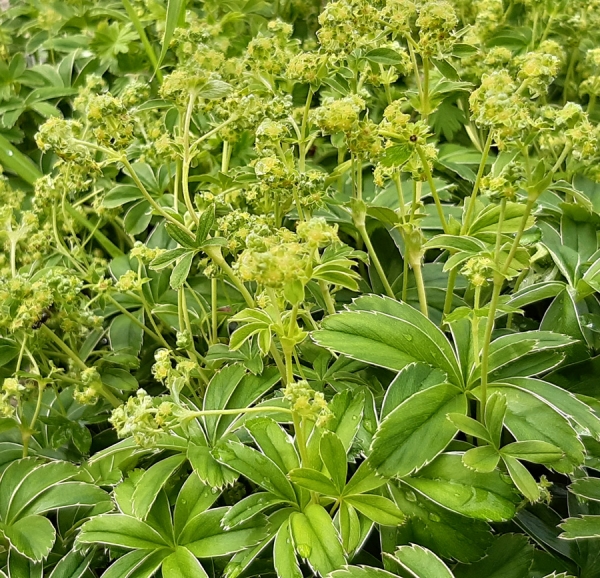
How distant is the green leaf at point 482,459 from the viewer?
616 millimetres

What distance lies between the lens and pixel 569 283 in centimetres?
88

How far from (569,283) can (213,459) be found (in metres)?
0.58

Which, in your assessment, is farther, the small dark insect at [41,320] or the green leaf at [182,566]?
the small dark insect at [41,320]

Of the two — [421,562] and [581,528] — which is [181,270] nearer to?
[421,562]

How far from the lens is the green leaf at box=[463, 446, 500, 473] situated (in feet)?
2.02

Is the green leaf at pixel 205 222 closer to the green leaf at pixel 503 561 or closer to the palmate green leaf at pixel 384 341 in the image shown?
the palmate green leaf at pixel 384 341

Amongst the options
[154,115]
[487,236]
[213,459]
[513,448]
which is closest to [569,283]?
[487,236]

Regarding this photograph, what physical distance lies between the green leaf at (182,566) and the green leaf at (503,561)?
307mm

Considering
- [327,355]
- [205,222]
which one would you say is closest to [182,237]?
[205,222]

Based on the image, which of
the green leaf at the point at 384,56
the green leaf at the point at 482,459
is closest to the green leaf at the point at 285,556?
the green leaf at the point at 482,459

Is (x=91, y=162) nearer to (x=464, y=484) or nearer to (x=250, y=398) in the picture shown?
(x=250, y=398)

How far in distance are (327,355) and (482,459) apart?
296 mm

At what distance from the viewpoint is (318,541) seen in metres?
0.63

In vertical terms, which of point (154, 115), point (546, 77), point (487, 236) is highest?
point (546, 77)
